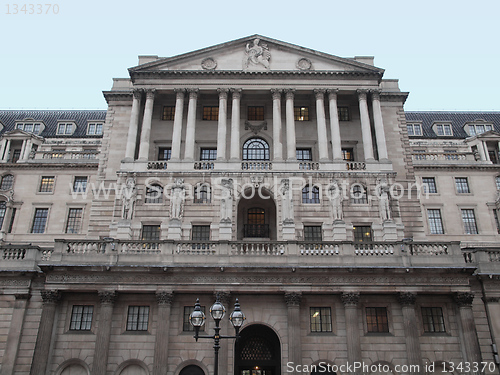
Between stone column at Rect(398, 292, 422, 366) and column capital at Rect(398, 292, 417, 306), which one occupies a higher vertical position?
column capital at Rect(398, 292, 417, 306)

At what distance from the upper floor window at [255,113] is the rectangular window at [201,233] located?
12.3m

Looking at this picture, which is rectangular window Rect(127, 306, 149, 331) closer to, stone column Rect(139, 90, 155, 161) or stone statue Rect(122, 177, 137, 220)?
stone statue Rect(122, 177, 137, 220)

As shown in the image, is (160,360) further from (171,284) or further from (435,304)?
(435,304)

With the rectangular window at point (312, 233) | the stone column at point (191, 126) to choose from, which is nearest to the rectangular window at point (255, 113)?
the stone column at point (191, 126)

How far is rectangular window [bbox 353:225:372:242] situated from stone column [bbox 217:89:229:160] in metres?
12.6

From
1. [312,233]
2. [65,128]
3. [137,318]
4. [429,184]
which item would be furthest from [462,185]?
[65,128]

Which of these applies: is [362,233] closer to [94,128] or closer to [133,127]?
[133,127]

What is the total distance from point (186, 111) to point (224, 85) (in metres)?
4.48

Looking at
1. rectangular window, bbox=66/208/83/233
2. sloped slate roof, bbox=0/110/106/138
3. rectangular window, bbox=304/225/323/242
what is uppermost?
sloped slate roof, bbox=0/110/106/138

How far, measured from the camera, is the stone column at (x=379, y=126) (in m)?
37.9

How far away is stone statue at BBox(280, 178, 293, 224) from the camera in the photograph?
34312 mm

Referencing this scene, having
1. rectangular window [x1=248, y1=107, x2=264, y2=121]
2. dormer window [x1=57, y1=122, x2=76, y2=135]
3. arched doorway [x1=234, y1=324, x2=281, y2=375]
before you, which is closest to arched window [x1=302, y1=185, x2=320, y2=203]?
rectangular window [x1=248, y1=107, x2=264, y2=121]

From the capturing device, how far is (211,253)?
96.8ft

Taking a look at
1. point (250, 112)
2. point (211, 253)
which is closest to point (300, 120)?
point (250, 112)
